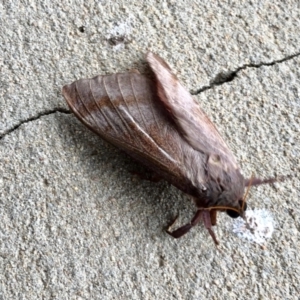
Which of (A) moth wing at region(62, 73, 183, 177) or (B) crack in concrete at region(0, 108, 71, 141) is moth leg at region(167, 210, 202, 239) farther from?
(B) crack in concrete at region(0, 108, 71, 141)

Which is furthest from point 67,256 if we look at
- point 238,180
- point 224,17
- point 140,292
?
point 224,17

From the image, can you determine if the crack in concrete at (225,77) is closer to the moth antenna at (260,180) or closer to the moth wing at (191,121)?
the moth wing at (191,121)

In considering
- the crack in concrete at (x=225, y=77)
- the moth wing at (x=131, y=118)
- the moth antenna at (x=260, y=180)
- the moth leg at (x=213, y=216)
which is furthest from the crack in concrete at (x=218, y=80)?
the moth leg at (x=213, y=216)

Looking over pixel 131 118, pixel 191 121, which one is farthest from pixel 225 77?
pixel 131 118

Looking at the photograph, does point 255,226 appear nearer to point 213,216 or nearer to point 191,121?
point 213,216

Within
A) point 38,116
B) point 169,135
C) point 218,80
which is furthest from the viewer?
point 218,80

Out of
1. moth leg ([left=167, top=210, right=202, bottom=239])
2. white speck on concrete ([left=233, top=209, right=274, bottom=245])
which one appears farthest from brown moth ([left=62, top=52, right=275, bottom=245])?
white speck on concrete ([left=233, top=209, right=274, bottom=245])
